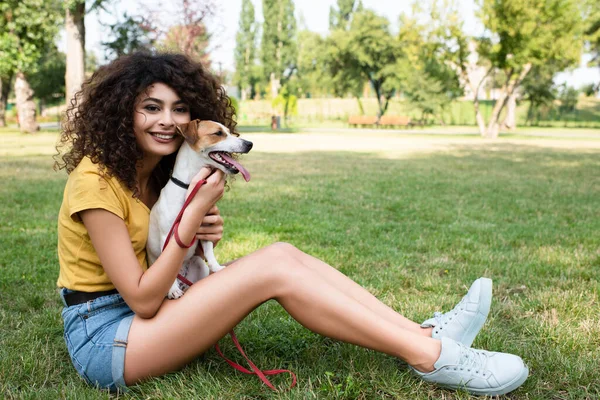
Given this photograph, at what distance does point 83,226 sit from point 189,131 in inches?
23.8

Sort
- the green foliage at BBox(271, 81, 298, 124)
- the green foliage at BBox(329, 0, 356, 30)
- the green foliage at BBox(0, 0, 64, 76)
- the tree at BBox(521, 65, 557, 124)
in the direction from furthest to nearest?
the green foliage at BBox(329, 0, 356, 30) < the green foliage at BBox(271, 81, 298, 124) < the tree at BBox(521, 65, 557, 124) < the green foliage at BBox(0, 0, 64, 76)

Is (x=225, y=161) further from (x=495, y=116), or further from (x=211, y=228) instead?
(x=495, y=116)

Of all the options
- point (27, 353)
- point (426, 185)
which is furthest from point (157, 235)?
point (426, 185)

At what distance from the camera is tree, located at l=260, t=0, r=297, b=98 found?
202 feet

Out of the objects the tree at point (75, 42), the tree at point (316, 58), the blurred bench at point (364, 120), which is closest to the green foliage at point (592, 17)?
the blurred bench at point (364, 120)

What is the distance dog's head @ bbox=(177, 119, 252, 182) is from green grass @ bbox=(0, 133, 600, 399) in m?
0.94

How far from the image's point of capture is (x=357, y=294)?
2.50 m

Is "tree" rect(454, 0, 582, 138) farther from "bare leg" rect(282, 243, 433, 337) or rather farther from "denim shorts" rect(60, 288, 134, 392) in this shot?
"denim shorts" rect(60, 288, 134, 392)

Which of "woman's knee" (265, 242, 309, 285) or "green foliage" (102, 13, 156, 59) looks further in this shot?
"green foliage" (102, 13, 156, 59)

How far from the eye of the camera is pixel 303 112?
164 ft

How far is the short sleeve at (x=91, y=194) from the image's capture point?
215 centimetres

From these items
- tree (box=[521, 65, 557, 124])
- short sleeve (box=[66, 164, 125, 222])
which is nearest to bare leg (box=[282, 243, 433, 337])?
short sleeve (box=[66, 164, 125, 222])

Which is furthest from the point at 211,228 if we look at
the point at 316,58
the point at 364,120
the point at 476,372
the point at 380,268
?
the point at 316,58

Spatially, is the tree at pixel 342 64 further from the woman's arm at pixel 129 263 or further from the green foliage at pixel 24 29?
the woman's arm at pixel 129 263
